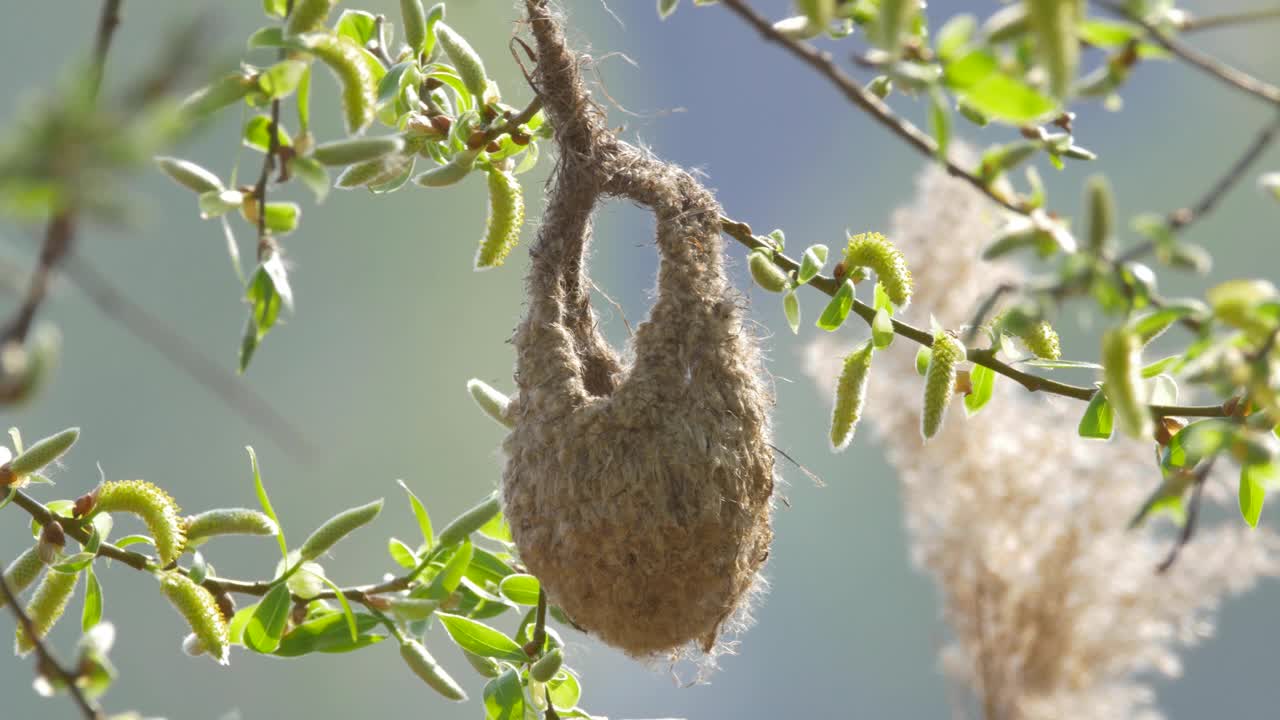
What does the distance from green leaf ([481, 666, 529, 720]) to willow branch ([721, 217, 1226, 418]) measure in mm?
433

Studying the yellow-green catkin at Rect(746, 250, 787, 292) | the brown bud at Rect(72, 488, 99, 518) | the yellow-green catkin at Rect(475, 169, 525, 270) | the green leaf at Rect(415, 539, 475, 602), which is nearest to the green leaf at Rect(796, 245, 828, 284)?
the yellow-green catkin at Rect(746, 250, 787, 292)

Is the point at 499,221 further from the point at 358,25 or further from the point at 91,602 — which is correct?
the point at 91,602

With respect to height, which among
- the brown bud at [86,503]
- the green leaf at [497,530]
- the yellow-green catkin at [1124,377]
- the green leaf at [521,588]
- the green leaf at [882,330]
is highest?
the yellow-green catkin at [1124,377]

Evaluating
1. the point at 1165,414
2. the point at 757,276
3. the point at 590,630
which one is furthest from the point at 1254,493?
the point at 590,630

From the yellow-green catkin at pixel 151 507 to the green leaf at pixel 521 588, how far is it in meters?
0.33

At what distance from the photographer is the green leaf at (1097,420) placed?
0.95m

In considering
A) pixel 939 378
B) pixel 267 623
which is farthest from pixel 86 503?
pixel 939 378

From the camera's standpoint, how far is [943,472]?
3.12 metres

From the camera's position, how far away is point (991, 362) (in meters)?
0.94

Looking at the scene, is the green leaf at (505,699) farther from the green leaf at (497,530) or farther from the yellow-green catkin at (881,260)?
the yellow-green catkin at (881,260)

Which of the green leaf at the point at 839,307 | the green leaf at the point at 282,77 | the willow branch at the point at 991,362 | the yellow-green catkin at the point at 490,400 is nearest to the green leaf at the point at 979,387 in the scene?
A: the willow branch at the point at 991,362

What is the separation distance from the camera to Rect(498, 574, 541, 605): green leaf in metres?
1.13

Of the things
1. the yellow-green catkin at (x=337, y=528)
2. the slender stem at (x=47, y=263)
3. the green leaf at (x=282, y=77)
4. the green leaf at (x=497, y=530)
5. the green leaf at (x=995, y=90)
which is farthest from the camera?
the green leaf at (x=497, y=530)

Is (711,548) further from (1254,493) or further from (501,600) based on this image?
(1254,493)
